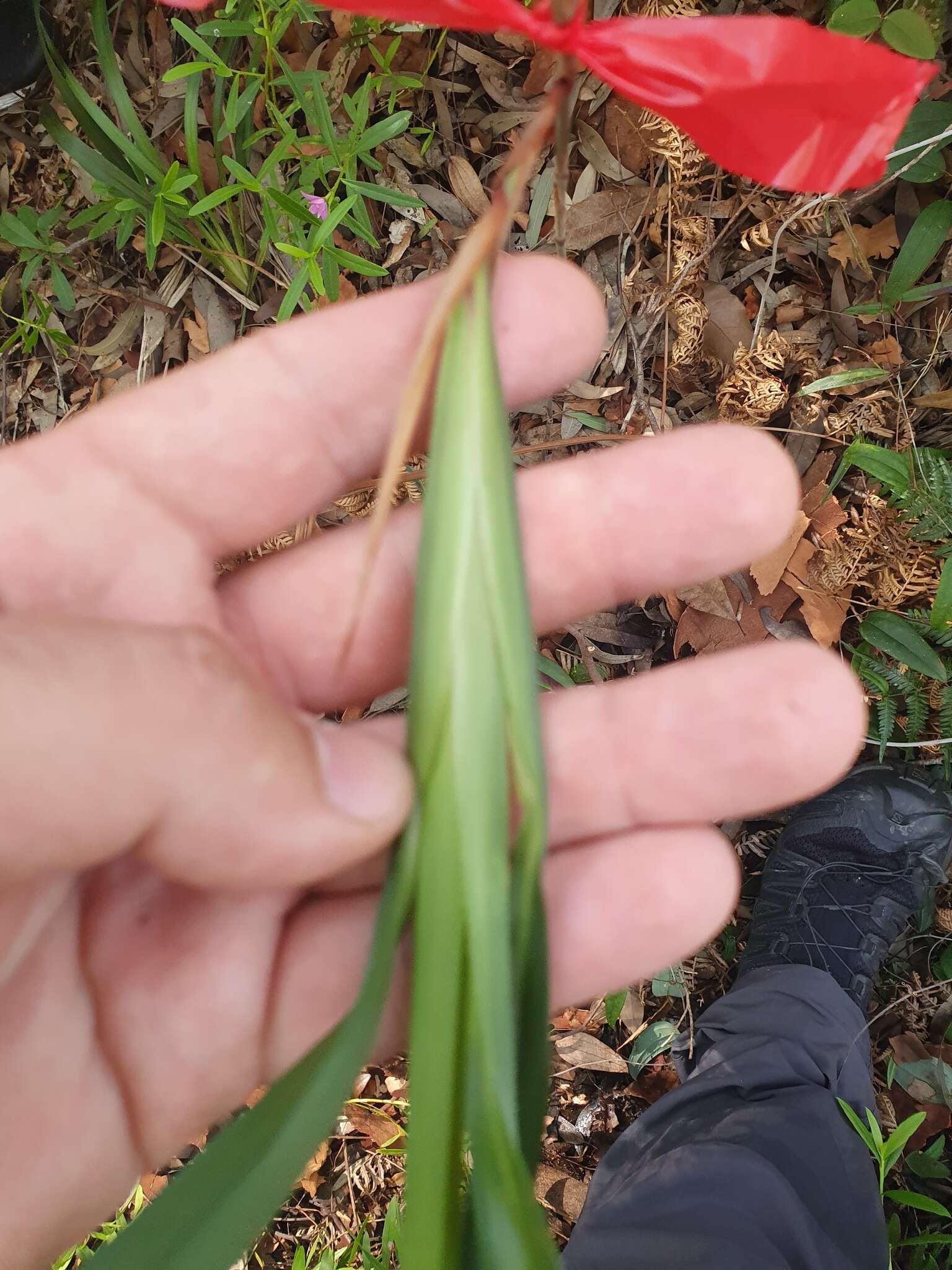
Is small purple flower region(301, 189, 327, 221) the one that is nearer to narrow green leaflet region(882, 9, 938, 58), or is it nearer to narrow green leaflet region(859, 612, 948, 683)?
narrow green leaflet region(882, 9, 938, 58)

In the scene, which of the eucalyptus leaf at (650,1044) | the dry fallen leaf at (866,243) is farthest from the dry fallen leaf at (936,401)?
the eucalyptus leaf at (650,1044)

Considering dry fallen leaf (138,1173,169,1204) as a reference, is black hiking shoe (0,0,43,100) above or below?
above

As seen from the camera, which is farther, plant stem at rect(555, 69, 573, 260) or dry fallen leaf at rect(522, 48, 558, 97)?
dry fallen leaf at rect(522, 48, 558, 97)

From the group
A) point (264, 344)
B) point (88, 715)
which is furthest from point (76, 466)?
point (88, 715)

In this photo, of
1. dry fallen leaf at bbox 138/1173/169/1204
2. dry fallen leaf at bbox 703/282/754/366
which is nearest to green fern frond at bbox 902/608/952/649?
dry fallen leaf at bbox 703/282/754/366

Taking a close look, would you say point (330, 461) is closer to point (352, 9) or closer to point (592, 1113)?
point (352, 9)

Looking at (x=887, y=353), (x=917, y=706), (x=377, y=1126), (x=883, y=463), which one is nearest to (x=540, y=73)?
(x=887, y=353)
